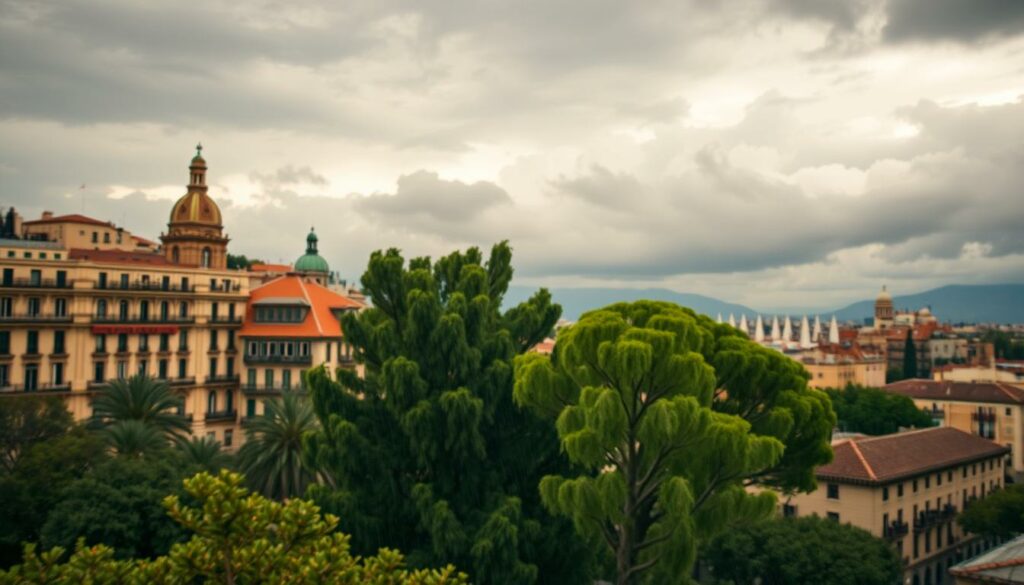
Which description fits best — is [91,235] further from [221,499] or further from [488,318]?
[221,499]

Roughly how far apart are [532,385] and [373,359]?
6.73 meters

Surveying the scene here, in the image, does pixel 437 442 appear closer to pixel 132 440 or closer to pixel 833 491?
pixel 132 440

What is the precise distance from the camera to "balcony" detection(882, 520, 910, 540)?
156 ft

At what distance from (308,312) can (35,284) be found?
1954 cm

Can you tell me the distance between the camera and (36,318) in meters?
55.4

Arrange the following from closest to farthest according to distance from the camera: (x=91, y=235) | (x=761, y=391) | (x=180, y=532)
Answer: (x=761, y=391) < (x=180, y=532) < (x=91, y=235)

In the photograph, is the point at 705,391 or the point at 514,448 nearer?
the point at 705,391

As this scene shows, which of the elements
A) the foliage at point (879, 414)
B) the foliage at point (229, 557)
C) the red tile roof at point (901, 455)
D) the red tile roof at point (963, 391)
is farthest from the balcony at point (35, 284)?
the red tile roof at point (963, 391)

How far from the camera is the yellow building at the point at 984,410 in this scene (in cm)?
7612

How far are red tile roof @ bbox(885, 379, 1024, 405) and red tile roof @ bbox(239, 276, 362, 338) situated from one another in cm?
6274

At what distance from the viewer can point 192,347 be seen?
2495 inches

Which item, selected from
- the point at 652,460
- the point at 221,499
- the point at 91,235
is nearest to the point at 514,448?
the point at 652,460

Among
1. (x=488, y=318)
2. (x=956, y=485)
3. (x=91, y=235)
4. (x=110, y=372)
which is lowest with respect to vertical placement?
(x=956, y=485)

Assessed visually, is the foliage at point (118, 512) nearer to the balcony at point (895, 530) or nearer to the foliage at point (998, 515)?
the balcony at point (895, 530)
